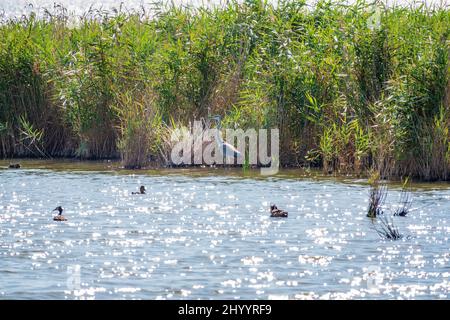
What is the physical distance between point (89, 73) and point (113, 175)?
281cm

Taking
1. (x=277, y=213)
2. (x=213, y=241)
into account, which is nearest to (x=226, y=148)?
(x=277, y=213)

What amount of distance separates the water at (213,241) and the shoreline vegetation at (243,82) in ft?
3.09

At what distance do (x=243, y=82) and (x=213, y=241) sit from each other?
833 cm

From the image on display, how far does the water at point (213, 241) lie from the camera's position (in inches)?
428

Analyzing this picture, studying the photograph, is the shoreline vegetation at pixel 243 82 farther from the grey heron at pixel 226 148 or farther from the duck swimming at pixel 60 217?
the duck swimming at pixel 60 217

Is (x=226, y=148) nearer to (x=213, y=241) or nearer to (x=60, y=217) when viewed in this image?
(x=60, y=217)

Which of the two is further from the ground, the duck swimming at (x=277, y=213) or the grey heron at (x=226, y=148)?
the grey heron at (x=226, y=148)

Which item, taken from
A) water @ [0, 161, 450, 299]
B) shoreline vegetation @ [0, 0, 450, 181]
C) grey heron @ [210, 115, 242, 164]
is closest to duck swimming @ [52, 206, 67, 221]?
water @ [0, 161, 450, 299]

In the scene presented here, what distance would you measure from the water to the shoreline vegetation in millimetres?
942

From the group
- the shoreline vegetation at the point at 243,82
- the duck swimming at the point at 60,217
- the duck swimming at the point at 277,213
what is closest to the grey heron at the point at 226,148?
the shoreline vegetation at the point at 243,82

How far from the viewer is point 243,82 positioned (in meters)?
21.4

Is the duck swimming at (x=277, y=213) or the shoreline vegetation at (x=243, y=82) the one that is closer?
the duck swimming at (x=277, y=213)

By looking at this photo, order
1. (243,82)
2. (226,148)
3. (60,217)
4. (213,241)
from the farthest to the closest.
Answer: (243,82)
(226,148)
(60,217)
(213,241)
